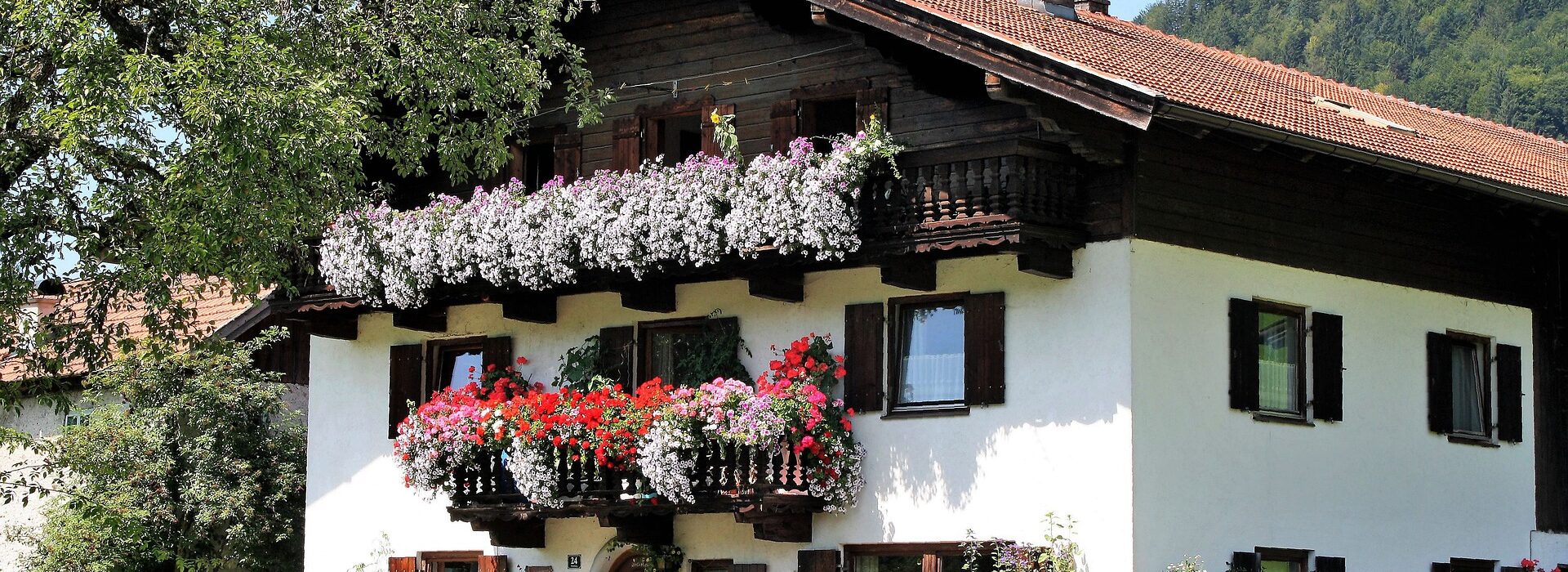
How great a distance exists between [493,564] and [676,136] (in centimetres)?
466

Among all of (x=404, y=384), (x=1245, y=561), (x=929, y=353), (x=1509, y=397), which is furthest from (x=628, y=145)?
(x=1509, y=397)

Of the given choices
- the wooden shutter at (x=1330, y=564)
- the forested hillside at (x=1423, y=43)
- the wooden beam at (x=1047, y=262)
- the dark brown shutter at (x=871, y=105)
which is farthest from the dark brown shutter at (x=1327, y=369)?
the forested hillside at (x=1423, y=43)

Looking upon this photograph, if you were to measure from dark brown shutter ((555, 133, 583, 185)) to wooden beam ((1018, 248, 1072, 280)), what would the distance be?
5.48 m

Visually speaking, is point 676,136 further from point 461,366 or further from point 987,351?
point 987,351

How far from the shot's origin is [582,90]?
22.5 m

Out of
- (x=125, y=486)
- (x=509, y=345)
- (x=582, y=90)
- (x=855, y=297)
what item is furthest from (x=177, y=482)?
(x=855, y=297)

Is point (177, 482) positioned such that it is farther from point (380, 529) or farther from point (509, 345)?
point (509, 345)

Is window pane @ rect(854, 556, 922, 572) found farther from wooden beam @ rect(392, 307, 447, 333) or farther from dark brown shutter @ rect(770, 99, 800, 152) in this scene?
wooden beam @ rect(392, 307, 447, 333)

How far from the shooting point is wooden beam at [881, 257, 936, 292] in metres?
20.1

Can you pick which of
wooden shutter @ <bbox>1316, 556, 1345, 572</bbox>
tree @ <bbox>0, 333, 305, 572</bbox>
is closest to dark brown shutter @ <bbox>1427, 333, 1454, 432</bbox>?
wooden shutter @ <bbox>1316, 556, 1345, 572</bbox>

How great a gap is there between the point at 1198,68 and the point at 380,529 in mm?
9639

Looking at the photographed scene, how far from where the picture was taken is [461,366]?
80.6ft

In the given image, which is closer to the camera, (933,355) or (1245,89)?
(933,355)

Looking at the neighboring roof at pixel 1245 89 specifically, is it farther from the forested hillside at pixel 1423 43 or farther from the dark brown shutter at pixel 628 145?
the forested hillside at pixel 1423 43
